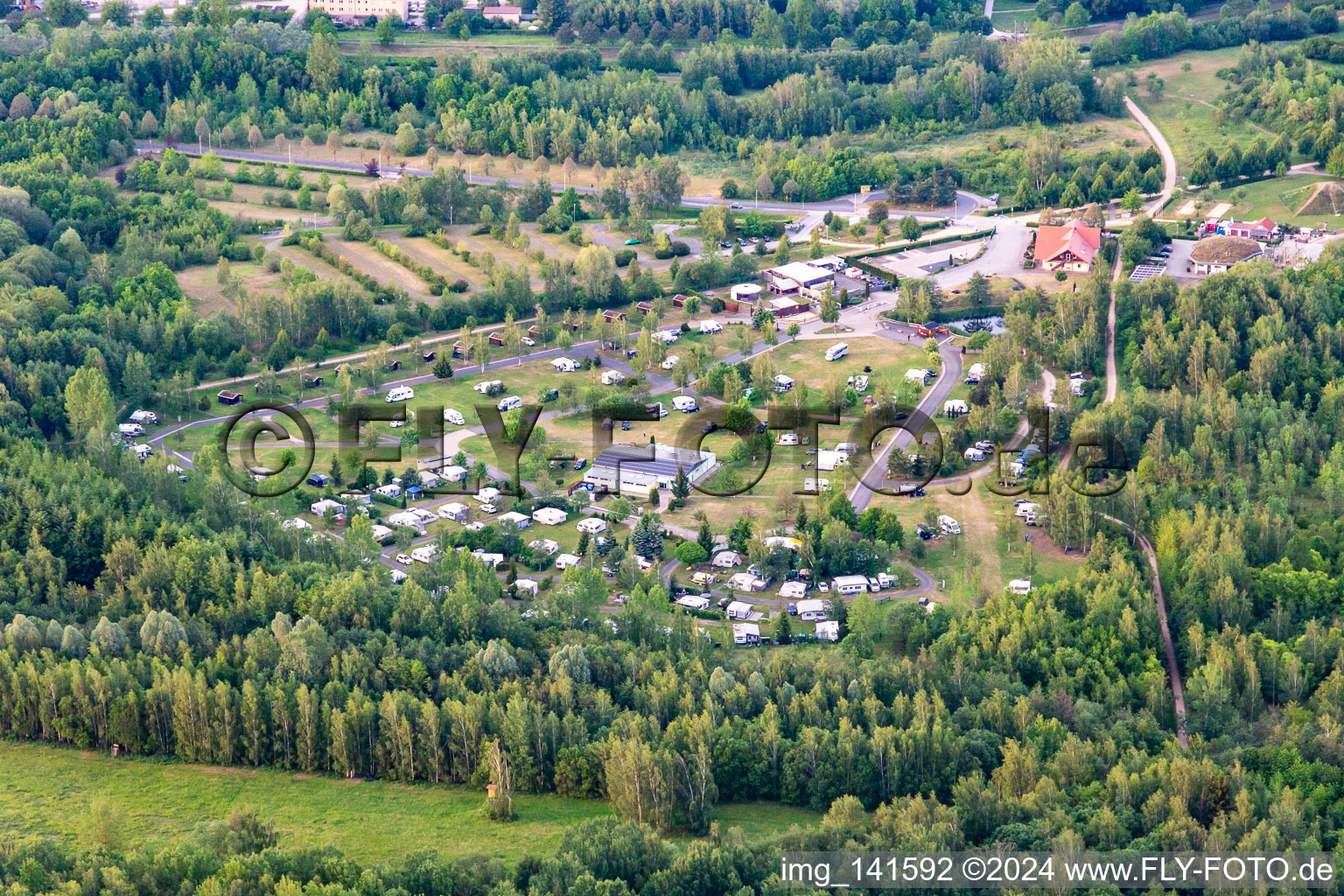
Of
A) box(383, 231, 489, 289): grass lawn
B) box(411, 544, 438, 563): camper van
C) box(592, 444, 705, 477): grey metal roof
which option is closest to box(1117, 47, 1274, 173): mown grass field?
box(383, 231, 489, 289): grass lawn

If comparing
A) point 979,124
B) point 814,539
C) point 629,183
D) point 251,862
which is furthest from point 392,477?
point 979,124

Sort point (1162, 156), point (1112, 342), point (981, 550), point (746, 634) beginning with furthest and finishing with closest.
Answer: point (1162, 156), point (1112, 342), point (981, 550), point (746, 634)

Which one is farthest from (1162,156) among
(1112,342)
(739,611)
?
(739,611)

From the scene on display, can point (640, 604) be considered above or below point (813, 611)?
above

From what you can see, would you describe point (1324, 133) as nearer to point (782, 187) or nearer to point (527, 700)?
point (782, 187)

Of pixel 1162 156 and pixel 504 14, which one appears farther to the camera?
pixel 504 14

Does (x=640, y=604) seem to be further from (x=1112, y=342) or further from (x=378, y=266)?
(x=378, y=266)

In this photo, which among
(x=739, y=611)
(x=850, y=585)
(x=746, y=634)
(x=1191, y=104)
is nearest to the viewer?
(x=746, y=634)
